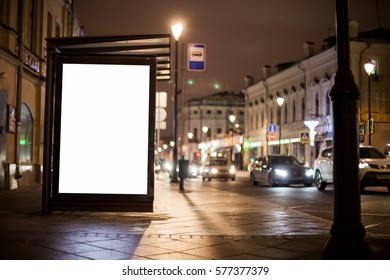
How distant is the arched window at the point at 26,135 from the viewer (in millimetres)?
21209

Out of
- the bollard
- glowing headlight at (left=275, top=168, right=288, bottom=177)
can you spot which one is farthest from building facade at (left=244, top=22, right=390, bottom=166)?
the bollard

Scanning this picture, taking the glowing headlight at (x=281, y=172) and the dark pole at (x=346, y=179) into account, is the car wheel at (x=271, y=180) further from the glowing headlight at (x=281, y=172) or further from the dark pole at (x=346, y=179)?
the dark pole at (x=346, y=179)

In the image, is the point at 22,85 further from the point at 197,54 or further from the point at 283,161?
the point at 283,161

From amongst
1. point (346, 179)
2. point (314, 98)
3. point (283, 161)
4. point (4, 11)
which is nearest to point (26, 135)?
point (4, 11)

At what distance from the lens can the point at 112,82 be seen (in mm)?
10055

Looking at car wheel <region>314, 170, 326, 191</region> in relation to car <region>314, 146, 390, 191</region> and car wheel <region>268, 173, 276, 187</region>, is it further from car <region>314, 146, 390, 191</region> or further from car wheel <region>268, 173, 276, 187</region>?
car wheel <region>268, 173, 276, 187</region>

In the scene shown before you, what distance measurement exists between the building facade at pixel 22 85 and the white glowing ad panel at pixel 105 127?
8.59 m

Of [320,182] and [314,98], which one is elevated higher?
[314,98]

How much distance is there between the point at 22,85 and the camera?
2064 centimetres

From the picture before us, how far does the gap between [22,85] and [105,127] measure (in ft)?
39.2

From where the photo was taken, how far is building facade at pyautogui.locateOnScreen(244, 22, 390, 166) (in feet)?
129

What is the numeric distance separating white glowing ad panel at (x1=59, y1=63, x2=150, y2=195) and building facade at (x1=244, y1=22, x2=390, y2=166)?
70.3ft
